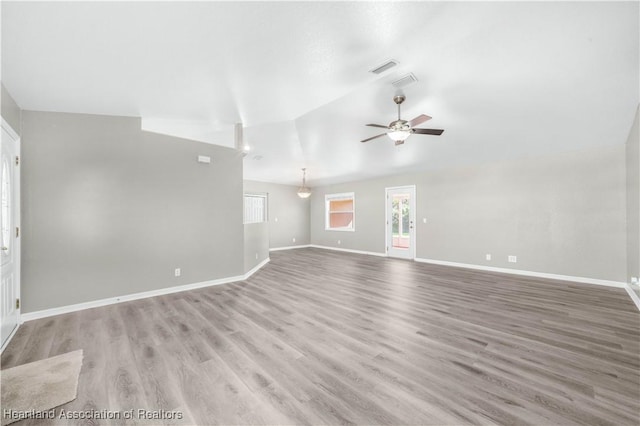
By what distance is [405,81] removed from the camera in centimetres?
332

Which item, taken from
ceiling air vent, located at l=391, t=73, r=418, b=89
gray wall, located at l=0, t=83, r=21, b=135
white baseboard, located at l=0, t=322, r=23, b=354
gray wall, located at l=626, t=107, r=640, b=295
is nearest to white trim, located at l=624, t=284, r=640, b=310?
gray wall, located at l=626, t=107, r=640, b=295

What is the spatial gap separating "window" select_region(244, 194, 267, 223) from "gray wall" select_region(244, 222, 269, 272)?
2166 mm

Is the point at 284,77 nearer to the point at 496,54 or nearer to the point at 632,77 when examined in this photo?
the point at 496,54

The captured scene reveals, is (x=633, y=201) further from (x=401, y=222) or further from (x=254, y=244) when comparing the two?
(x=254, y=244)

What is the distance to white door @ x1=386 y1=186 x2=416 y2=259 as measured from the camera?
743 centimetres

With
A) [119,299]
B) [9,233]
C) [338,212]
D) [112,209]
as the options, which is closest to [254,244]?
[119,299]

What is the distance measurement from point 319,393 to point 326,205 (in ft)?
27.7

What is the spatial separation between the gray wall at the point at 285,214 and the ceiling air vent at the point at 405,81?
21.2 feet

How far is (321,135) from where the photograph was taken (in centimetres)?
541

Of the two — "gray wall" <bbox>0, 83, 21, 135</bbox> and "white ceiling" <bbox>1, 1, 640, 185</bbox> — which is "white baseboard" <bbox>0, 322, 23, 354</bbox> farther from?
"white ceiling" <bbox>1, 1, 640, 185</bbox>

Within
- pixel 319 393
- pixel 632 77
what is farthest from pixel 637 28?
pixel 319 393

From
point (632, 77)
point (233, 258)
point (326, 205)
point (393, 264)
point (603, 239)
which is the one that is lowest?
point (393, 264)

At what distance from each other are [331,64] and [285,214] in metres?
7.42

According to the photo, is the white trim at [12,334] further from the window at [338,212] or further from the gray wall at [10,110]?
the window at [338,212]
